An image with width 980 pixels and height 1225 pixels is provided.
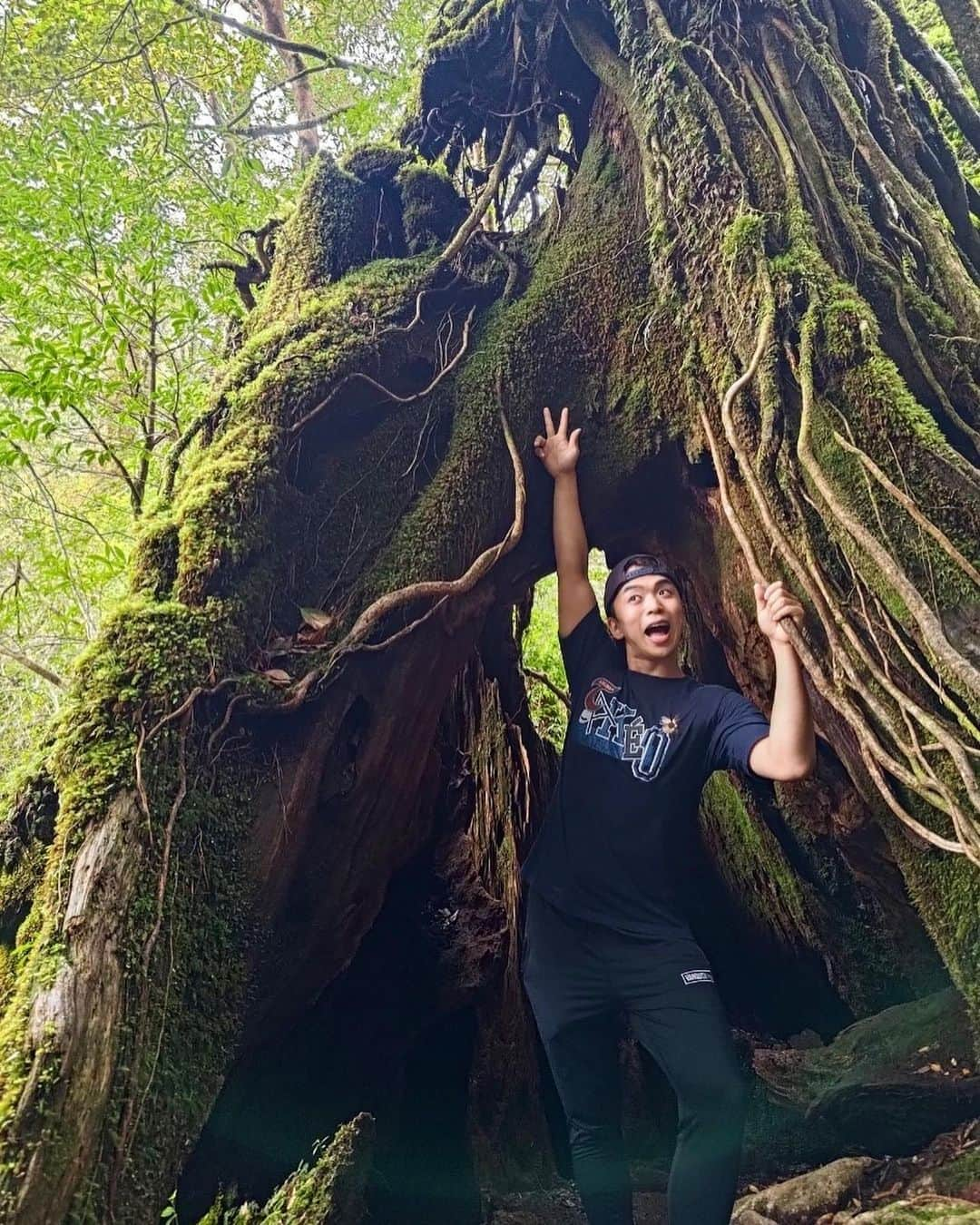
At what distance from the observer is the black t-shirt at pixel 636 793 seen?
221cm

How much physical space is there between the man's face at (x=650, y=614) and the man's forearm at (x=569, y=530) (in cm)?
27

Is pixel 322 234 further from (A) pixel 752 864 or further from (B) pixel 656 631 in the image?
(A) pixel 752 864

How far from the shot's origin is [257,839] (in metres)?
2.27

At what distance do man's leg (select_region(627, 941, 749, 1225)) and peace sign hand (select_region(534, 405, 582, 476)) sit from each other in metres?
1.70

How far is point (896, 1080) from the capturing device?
2.95 m

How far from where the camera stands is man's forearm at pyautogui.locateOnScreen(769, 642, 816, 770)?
1938 mm

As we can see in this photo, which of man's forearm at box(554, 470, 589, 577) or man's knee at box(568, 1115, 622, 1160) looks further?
man's forearm at box(554, 470, 589, 577)

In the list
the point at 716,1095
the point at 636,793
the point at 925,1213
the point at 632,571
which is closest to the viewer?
the point at 716,1095

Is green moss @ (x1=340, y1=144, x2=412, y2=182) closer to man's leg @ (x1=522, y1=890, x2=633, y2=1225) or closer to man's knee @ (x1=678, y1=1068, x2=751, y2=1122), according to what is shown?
man's leg @ (x1=522, y1=890, x2=633, y2=1225)

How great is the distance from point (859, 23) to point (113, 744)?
4.14 m

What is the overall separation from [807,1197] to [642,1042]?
119 cm

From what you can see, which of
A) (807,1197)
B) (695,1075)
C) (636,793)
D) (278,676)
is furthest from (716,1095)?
(278,676)

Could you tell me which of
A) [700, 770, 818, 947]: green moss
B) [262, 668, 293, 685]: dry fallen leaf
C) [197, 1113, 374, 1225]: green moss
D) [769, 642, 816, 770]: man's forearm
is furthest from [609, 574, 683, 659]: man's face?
[197, 1113, 374, 1225]: green moss

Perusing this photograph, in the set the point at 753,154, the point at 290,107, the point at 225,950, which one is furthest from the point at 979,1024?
the point at 290,107
